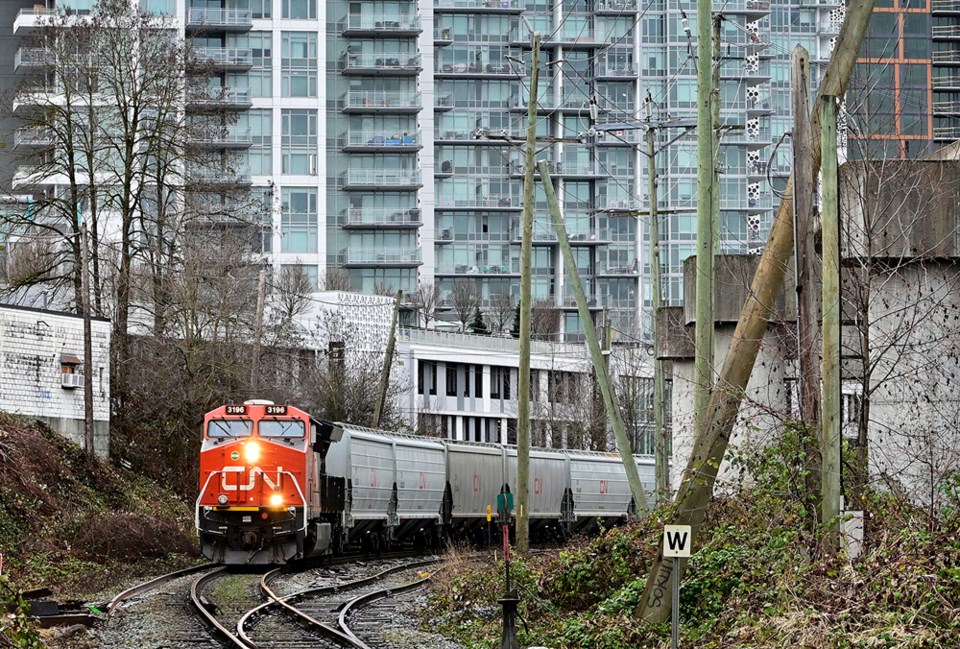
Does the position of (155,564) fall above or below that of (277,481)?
below

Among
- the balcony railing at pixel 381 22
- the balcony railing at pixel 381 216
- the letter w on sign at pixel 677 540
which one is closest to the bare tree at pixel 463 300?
the balcony railing at pixel 381 216

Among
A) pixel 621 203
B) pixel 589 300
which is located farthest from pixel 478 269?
pixel 621 203

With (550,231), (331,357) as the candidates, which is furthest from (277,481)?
(550,231)

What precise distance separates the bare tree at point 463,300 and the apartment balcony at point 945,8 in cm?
4897

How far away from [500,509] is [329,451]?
13699 mm

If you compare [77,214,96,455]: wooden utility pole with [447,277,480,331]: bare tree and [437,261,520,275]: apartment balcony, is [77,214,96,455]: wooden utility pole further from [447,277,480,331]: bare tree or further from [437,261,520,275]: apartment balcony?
[437,261,520,275]: apartment balcony

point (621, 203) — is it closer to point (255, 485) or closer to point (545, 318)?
point (545, 318)

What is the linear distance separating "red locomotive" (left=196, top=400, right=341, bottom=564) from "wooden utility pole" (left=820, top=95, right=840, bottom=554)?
57.9ft

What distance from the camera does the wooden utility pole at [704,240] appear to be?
66.3 feet

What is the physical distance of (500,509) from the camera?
4819cm

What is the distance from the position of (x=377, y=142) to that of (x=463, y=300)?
49.4 feet

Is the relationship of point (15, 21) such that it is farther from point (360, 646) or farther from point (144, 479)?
point (360, 646)

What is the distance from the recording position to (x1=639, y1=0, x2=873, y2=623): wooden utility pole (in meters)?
17.9

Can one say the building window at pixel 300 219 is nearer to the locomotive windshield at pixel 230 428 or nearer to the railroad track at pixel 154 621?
the locomotive windshield at pixel 230 428
